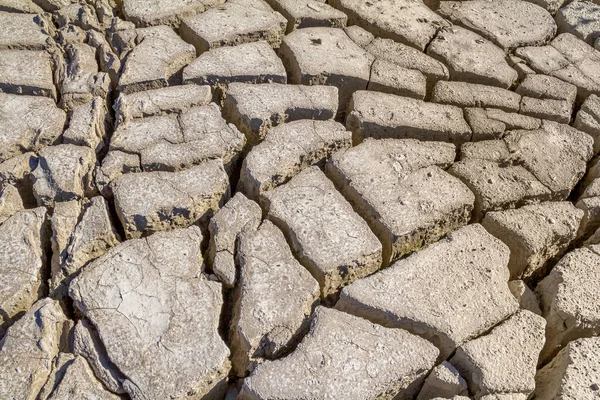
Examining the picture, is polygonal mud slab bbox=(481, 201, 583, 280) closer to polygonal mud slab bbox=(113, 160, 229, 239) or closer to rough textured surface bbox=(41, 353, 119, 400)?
polygonal mud slab bbox=(113, 160, 229, 239)

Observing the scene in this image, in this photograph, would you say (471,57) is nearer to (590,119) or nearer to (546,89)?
(546,89)

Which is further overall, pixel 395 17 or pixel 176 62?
pixel 395 17

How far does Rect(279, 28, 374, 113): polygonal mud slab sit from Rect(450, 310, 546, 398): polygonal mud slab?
1282 mm

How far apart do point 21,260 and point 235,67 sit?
4.16 ft

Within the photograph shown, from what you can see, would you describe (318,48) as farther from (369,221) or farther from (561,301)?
(561,301)

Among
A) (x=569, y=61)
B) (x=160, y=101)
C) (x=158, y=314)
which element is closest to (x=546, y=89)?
(x=569, y=61)

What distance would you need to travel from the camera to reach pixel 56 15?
112 inches

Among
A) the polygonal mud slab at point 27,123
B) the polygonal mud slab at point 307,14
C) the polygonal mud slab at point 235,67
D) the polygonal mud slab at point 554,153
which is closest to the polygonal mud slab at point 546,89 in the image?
the polygonal mud slab at point 554,153

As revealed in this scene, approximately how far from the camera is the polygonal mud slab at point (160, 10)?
9.37 ft

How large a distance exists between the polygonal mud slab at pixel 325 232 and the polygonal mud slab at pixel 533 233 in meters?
0.56

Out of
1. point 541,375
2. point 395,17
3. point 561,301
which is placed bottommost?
point 541,375

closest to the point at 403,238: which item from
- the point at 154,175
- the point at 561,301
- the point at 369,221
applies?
the point at 369,221

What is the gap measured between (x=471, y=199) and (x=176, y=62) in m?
1.50

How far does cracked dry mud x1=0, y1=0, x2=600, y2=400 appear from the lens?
1.75 metres
